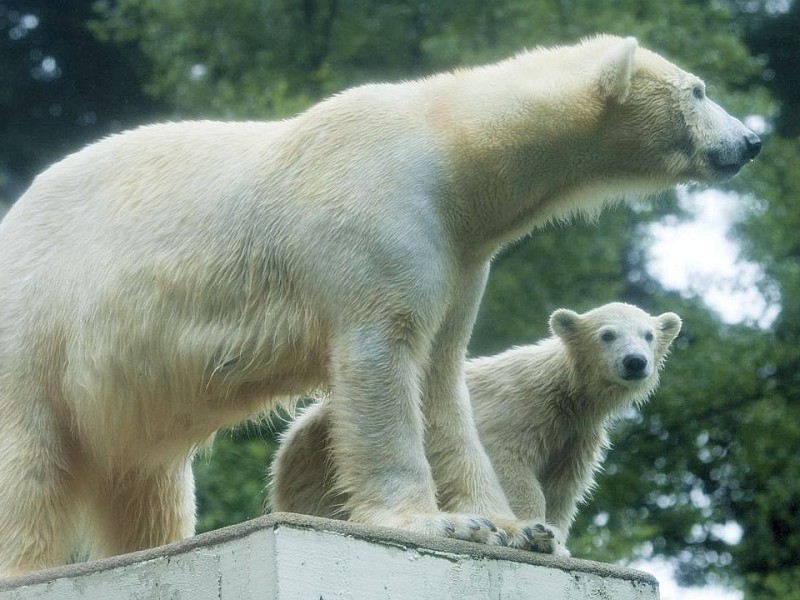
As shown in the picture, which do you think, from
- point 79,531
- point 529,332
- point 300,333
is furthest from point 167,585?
point 529,332

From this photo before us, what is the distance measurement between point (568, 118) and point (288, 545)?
1846 mm

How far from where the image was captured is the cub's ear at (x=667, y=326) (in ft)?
21.9

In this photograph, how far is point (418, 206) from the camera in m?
4.84

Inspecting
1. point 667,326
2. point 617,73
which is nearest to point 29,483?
point 617,73

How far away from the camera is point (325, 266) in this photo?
190 inches

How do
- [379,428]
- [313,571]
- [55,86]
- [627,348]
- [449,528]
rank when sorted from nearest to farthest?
[313,571] → [449,528] → [379,428] → [627,348] → [55,86]

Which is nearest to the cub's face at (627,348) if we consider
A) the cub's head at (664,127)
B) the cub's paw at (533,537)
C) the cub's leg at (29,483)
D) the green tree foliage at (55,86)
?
the cub's head at (664,127)

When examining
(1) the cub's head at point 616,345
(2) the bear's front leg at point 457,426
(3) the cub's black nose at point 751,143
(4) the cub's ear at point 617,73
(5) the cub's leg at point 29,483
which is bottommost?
(1) the cub's head at point 616,345

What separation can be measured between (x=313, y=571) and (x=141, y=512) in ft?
5.40

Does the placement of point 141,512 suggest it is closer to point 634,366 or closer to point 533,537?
point 533,537

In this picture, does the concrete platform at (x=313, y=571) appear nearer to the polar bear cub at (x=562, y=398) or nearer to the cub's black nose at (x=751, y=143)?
the polar bear cub at (x=562, y=398)

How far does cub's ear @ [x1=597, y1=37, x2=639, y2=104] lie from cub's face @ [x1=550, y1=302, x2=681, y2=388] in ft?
4.99

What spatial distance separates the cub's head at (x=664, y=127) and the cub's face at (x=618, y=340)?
1.21m

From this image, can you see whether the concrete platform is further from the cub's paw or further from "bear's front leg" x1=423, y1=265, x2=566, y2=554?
"bear's front leg" x1=423, y1=265, x2=566, y2=554
